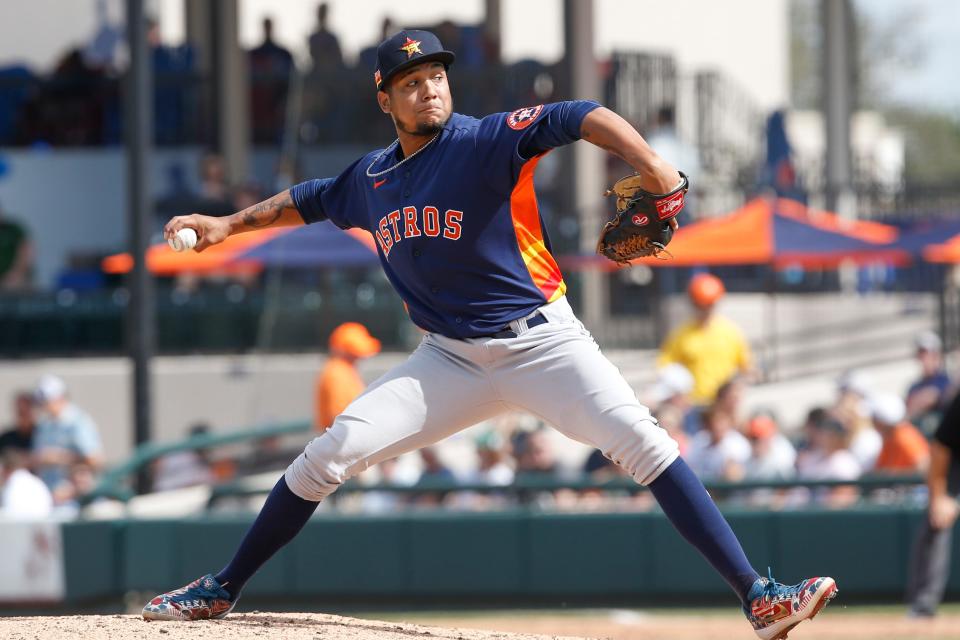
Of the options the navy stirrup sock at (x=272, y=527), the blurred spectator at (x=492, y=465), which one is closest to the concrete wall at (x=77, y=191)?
the blurred spectator at (x=492, y=465)

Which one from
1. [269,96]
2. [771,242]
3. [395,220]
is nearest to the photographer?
[395,220]

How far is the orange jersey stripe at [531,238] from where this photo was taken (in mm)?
4223

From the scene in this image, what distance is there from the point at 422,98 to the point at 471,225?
0.38 m

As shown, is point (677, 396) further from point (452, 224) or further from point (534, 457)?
point (452, 224)

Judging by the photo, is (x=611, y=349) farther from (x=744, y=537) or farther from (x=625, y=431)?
(x=625, y=431)

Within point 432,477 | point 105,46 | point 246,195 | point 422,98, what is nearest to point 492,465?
point 432,477

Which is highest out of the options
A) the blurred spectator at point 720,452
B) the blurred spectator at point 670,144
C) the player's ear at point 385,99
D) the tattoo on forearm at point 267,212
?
the blurred spectator at point 670,144

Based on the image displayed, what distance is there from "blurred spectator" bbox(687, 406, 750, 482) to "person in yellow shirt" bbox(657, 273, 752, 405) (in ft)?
3.00

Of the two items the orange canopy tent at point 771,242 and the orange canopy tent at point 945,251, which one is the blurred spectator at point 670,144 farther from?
the orange canopy tent at point 945,251

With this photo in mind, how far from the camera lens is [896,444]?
9.41 meters

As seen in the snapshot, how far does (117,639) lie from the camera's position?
177 inches

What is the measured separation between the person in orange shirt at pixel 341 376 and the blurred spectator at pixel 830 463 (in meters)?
2.71

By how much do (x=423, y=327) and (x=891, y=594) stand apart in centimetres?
584

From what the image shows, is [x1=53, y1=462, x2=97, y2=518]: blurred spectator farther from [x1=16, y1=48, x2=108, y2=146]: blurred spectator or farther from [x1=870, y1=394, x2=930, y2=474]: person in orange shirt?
[x1=16, y1=48, x2=108, y2=146]: blurred spectator
